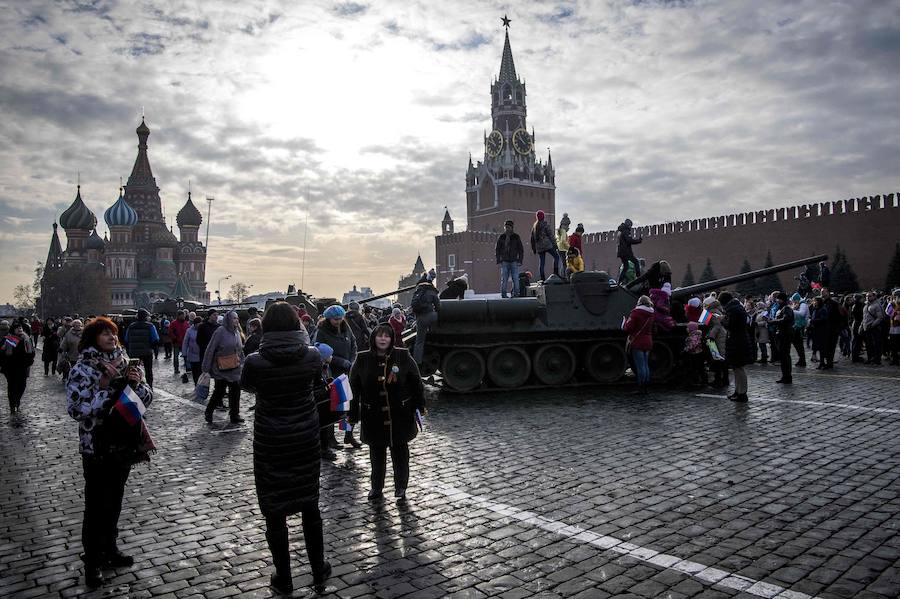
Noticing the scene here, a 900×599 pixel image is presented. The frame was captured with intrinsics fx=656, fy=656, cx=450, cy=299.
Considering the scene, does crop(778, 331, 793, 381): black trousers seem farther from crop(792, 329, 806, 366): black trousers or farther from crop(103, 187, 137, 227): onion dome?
crop(103, 187, 137, 227): onion dome

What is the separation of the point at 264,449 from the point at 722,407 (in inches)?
298

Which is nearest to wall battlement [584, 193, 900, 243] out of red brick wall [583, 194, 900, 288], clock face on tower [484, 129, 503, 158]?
red brick wall [583, 194, 900, 288]

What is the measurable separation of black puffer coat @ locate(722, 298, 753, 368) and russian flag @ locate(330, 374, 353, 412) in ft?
21.4

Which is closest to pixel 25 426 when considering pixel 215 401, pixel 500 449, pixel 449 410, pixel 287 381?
pixel 215 401

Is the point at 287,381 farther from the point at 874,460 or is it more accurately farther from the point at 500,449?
the point at 874,460

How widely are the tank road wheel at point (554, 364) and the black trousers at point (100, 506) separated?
27.6 feet

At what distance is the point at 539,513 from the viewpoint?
17.2ft

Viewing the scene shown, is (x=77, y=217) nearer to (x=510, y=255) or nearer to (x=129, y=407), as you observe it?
(x=510, y=255)

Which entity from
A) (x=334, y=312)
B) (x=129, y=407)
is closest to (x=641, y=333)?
(x=334, y=312)

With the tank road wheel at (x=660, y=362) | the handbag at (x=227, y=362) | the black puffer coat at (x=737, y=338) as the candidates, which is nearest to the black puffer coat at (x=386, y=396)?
the handbag at (x=227, y=362)

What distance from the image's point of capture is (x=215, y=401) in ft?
32.4

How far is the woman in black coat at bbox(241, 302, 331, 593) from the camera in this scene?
3.99 meters

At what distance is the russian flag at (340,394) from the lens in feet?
18.3

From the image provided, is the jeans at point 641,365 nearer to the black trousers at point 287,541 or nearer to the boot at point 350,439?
the boot at point 350,439
